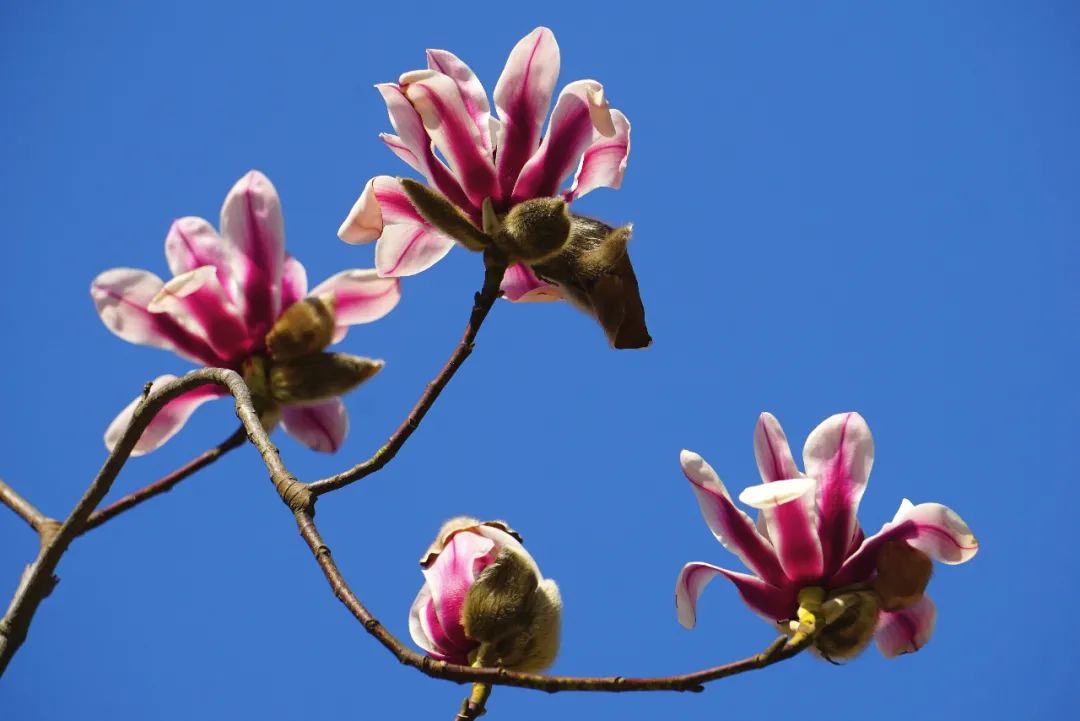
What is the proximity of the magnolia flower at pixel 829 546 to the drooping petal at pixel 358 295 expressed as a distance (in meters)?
0.53

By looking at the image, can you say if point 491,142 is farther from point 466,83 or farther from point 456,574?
point 456,574

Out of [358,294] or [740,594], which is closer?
[740,594]

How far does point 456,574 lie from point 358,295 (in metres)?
0.49

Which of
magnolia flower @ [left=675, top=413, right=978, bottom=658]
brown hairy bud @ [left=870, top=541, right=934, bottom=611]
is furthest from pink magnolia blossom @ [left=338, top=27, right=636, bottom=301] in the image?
brown hairy bud @ [left=870, top=541, right=934, bottom=611]

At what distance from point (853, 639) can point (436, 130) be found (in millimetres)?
596

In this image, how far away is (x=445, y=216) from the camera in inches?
42.5

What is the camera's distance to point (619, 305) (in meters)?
1.08

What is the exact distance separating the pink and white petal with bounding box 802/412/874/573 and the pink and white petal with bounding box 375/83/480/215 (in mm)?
393

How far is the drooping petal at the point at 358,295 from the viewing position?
1.40 meters

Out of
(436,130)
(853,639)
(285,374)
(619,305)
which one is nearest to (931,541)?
(853,639)

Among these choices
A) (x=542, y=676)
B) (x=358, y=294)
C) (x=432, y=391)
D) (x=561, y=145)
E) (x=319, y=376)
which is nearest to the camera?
(x=542, y=676)

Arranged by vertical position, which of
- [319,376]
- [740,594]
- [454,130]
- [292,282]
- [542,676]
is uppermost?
[454,130]

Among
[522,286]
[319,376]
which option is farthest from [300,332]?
[522,286]

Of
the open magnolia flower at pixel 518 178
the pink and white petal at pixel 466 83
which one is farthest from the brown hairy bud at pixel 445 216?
the pink and white petal at pixel 466 83
